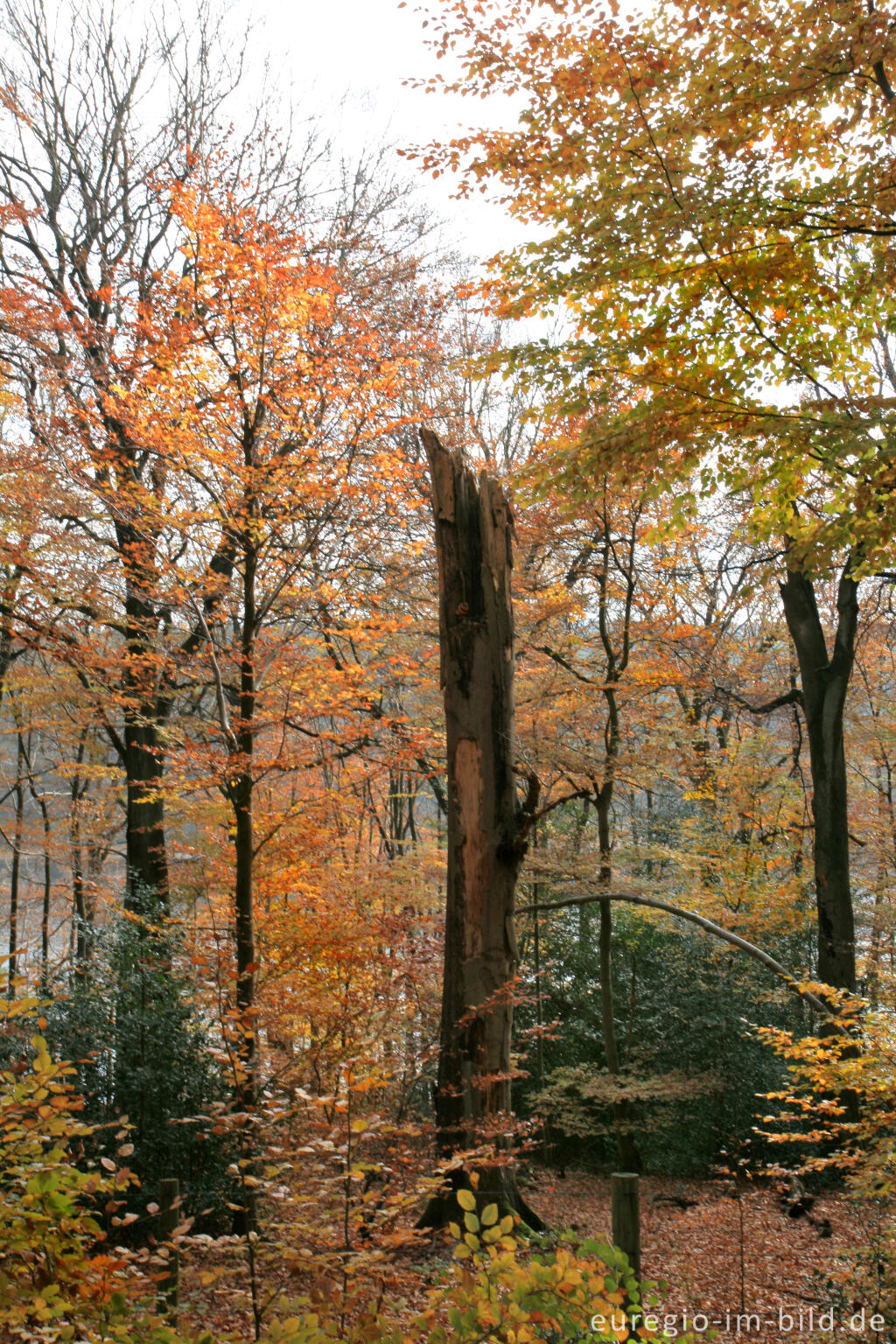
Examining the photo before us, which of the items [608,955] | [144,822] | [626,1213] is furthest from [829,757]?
[144,822]

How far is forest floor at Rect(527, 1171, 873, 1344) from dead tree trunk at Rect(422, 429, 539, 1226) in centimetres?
135

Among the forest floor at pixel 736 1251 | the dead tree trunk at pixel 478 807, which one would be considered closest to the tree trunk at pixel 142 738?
the dead tree trunk at pixel 478 807

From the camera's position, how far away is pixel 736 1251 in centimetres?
686

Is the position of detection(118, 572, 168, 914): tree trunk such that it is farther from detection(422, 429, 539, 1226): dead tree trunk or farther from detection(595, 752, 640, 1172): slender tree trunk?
detection(595, 752, 640, 1172): slender tree trunk

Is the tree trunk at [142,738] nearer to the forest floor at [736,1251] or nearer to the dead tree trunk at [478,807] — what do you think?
the dead tree trunk at [478,807]

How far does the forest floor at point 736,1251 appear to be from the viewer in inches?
198

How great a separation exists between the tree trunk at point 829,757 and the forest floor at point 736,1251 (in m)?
2.34

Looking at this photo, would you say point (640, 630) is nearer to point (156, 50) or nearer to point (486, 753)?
point (486, 753)

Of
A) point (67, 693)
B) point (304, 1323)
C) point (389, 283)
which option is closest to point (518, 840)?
point (304, 1323)

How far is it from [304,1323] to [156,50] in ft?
43.3

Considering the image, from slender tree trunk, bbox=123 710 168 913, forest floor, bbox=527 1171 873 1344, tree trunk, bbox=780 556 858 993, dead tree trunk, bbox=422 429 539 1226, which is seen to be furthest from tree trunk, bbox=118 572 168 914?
tree trunk, bbox=780 556 858 993

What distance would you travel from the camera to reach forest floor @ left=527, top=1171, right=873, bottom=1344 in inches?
198

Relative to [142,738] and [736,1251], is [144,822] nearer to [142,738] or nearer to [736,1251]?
[142,738]

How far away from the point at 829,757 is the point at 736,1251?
4827 millimetres
